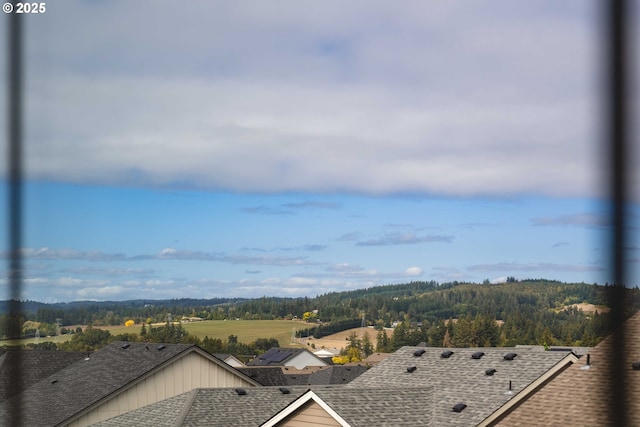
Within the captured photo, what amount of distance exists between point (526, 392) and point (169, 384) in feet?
40.0

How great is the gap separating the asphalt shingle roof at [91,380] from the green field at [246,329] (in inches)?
3710

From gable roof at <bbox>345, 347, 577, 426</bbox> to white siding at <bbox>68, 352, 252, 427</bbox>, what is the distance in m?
5.70

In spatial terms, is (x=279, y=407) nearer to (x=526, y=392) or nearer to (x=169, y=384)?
(x=526, y=392)

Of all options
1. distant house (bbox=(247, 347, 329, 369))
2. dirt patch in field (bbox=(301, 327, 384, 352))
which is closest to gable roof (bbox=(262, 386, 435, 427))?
distant house (bbox=(247, 347, 329, 369))

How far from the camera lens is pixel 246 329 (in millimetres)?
144875

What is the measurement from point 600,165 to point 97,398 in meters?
22.3

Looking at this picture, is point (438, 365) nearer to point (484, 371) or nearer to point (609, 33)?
point (484, 371)

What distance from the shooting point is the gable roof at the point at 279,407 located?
15.0 meters

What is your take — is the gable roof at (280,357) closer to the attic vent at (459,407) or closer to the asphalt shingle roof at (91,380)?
the asphalt shingle roof at (91,380)

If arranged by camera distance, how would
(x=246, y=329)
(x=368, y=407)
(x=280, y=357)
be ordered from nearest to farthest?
(x=368, y=407), (x=280, y=357), (x=246, y=329)

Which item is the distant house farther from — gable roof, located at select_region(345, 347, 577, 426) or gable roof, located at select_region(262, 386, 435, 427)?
gable roof, located at select_region(262, 386, 435, 427)

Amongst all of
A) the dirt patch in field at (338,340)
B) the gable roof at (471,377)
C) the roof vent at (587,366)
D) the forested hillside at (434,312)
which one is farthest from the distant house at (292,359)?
the roof vent at (587,366)

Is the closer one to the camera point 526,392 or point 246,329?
point 526,392

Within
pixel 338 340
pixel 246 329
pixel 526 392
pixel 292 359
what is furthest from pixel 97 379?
pixel 338 340
